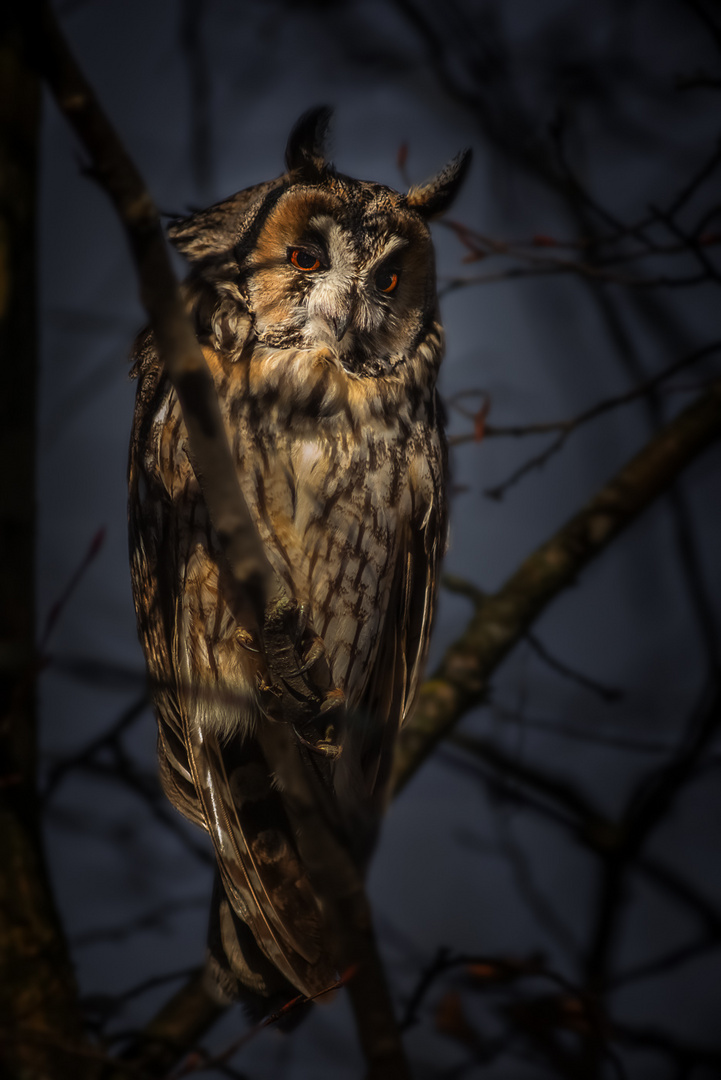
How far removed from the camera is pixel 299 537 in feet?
3.22

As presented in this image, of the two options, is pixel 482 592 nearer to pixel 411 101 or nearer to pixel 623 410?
pixel 623 410

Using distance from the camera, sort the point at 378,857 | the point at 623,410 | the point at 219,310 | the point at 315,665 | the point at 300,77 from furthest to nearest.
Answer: the point at 623,410 → the point at 300,77 → the point at 378,857 → the point at 219,310 → the point at 315,665

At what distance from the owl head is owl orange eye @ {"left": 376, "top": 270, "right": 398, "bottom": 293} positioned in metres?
0.03

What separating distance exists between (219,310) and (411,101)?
40.2 inches

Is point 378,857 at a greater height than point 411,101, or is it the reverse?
point 411,101

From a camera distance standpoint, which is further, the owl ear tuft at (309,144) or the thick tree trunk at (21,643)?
the thick tree trunk at (21,643)

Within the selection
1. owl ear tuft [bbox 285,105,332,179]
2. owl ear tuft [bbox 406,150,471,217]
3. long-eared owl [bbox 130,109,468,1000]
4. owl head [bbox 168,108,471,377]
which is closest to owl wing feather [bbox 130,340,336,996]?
long-eared owl [bbox 130,109,468,1000]

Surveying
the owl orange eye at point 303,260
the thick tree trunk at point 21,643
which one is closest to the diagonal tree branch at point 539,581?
the thick tree trunk at point 21,643

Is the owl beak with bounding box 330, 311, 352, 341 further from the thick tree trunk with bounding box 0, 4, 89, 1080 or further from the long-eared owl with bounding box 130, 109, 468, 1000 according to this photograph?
the thick tree trunk with bounding box 0, 4, 89, 1080

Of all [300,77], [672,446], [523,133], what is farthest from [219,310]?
[523,133]

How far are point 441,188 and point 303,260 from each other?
229mm

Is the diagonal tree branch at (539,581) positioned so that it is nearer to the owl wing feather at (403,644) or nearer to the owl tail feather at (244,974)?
the owl wing feather at (403,644)

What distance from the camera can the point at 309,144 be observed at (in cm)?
93

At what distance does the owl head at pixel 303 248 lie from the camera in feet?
3.09
